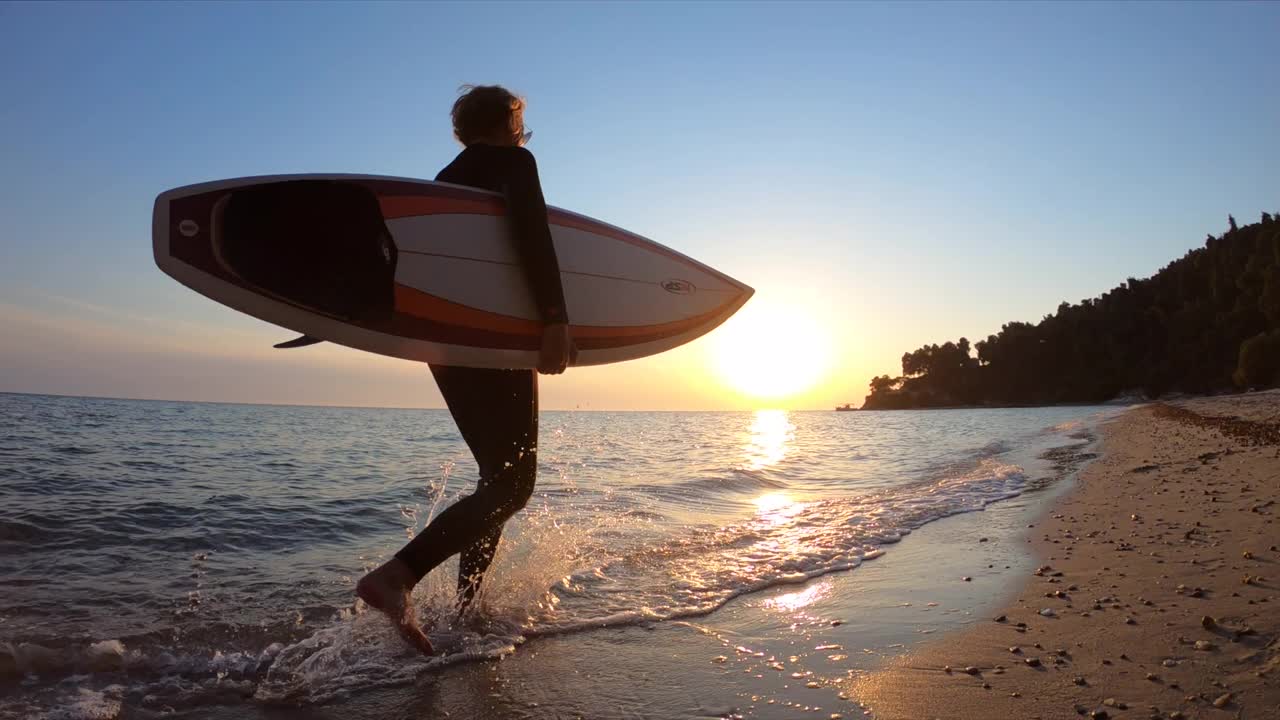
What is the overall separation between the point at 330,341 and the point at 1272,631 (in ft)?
11.6

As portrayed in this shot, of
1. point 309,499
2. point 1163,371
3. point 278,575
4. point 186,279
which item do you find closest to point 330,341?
point 186,279

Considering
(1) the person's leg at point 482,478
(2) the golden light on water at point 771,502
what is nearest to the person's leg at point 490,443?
(1) the person's leg at point 482,478

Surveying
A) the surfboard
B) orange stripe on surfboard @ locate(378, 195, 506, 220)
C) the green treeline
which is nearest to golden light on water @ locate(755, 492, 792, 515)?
the surfboard

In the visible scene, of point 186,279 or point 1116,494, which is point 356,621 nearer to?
point 186,279

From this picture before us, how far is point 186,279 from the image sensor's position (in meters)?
2.58

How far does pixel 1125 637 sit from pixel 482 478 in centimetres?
243

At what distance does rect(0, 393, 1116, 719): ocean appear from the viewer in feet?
8.02

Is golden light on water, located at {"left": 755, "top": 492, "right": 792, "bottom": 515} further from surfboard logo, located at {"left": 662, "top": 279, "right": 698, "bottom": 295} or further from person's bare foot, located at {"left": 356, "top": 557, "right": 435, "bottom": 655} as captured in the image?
person's bare foot, located at {"left": 356, "top": 557, "right": 435, "bottom": 655}

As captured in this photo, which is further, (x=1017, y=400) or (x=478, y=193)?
(x=1017, y=400)

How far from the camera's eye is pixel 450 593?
3439mm

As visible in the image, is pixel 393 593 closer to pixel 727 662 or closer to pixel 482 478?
pixel 482 478

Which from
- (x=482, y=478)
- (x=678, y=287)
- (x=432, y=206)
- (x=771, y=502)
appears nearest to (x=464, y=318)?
(x=432, y=206)

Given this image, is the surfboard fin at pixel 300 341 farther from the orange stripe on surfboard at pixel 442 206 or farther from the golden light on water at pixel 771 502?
the golden light on water at pixel 771 502

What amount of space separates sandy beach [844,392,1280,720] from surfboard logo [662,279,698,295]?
2.24m
